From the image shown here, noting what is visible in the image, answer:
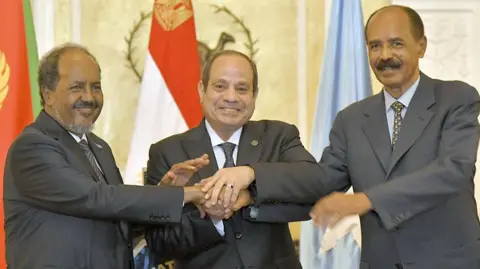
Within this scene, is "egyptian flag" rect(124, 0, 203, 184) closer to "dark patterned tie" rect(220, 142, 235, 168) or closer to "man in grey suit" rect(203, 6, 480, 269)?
"dark patterned tie" rect(220, 142, 235, 168)

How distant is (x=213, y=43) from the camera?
5.02m

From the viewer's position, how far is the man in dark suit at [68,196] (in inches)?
100.0

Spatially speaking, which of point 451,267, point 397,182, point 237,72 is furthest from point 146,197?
point 451,267

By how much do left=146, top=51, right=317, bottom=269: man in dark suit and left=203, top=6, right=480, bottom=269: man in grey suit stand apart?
8 cm

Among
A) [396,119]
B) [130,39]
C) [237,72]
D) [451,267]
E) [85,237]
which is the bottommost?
[451,267]

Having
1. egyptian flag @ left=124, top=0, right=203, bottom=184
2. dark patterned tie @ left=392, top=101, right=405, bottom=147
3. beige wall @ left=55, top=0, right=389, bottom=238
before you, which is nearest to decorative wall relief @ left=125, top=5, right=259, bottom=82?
beige wall @ left=55, top=0, right=389, bottom=238

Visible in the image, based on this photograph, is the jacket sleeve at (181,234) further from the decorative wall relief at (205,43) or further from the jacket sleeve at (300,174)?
the decorative wall relief at (205,43)

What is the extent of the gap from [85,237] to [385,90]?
4.48 ft

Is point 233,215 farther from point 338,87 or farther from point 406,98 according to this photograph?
point 338,87

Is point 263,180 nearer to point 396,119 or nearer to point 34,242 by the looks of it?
point 396,119

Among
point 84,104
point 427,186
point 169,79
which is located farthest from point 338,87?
point 84,104

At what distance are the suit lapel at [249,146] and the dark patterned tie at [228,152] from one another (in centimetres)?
4

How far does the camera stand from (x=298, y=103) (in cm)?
504

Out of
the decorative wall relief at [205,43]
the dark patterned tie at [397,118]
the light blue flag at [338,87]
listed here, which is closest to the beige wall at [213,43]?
the decorative wall relief at [205,43]
